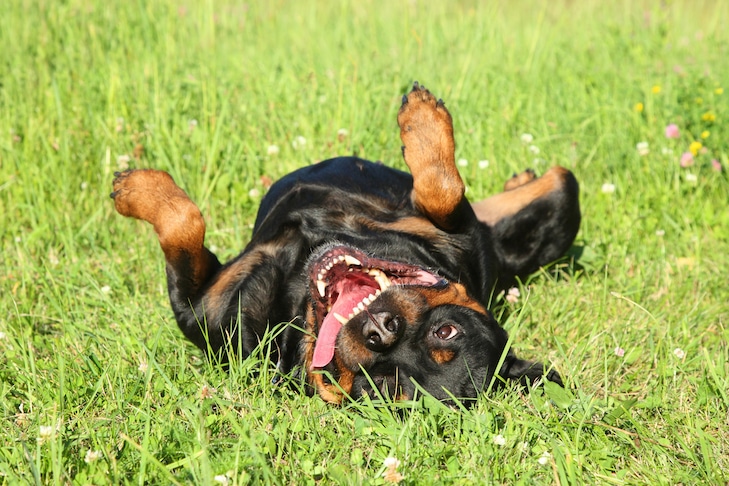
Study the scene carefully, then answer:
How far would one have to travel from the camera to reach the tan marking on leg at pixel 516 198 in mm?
4234

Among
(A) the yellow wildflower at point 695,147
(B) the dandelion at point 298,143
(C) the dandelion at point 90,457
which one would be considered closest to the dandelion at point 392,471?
(C) the dandelion at point 90,457

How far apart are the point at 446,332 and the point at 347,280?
0.50 m

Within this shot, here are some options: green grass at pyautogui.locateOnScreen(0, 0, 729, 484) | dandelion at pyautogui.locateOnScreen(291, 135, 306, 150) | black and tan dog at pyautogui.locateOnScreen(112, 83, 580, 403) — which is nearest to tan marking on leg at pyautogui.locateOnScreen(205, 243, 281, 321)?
black and tan dog at pyautogui.locateOnScreen(112, 83, 580, 403)

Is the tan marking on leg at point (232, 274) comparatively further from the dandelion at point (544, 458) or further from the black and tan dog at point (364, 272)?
the dandelion at point (544, 458)

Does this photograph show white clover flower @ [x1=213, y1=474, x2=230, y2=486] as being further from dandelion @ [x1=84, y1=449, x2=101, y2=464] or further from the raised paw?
the raised paw

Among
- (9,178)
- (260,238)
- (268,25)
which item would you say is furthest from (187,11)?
(260,238)

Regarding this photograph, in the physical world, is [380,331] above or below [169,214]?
below

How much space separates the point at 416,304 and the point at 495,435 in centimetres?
56

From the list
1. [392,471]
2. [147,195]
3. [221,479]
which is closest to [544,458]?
[392,471]

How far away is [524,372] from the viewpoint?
3.12 meters

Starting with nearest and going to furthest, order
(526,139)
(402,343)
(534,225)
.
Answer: (402,343), (534,225), (526,139)

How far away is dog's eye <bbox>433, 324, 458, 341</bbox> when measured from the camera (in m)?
2.98

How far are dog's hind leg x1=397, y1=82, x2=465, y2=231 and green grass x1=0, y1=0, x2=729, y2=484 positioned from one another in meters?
0.63

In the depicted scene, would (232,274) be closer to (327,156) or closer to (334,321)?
(334,321)
